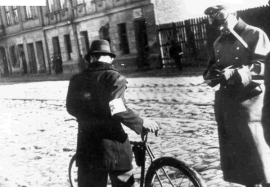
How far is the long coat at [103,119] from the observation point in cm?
327

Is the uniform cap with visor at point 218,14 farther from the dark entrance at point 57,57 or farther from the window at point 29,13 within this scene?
the window at point 29,13

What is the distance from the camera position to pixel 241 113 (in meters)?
3.65

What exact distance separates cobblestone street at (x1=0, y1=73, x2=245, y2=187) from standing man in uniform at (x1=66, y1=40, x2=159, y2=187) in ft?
4.63

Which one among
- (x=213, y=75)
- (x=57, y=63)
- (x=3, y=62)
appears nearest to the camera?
(x=213, y=75)

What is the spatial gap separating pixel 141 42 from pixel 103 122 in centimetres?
2099

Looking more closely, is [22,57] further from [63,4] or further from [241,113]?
[241,113]

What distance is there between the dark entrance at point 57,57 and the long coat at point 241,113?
28.8 metres

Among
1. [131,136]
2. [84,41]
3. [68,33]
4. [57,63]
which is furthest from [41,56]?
[131,136]

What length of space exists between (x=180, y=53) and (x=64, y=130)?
12.0 metres

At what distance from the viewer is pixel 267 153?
3582mm

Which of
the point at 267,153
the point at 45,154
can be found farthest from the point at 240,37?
the point at 45,154

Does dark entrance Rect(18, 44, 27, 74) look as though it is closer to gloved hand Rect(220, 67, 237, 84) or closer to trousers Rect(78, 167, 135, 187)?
trousers Rect(78, 167, 135, 187)

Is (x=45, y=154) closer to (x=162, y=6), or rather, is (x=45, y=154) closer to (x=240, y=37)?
(x=240, y=37)

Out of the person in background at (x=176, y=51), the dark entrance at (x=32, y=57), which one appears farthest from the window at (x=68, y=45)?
the person in background at (x=176, y=51)
